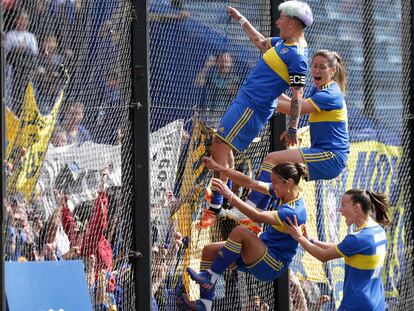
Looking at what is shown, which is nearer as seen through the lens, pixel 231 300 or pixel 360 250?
pixel 360 250

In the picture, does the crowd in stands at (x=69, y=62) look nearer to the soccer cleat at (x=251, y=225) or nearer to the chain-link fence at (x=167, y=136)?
the chain-link fence at (x=167, y=136)

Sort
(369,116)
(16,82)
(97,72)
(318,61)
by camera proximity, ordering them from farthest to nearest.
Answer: (369,116), (318,61), (97,72), (16,82)

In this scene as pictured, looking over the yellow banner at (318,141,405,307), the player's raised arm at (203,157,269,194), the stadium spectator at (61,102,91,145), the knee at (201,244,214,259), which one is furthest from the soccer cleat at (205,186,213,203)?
the yellow banner at (318,141,405,307)

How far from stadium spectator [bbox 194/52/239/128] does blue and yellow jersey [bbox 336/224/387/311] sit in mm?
1589

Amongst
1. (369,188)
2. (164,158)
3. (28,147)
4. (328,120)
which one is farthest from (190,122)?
(369,188)

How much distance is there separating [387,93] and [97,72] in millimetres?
4229

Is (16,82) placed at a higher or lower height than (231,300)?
higher

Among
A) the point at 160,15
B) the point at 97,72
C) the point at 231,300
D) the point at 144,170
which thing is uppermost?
the point at 160,15

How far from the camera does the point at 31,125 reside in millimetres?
7242

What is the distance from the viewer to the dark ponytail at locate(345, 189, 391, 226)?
863 centimetres

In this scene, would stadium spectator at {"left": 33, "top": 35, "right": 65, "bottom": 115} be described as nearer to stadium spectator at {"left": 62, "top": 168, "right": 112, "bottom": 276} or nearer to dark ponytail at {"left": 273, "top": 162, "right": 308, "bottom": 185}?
stadium spectator at {"left": 62, "top": 168, "right": 112, "bottom": 276}

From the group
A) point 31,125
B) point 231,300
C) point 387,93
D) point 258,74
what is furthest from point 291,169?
point 387,93

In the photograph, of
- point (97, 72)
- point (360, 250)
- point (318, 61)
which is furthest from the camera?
point (318, 61)

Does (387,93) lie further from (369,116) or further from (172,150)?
(172,150)
